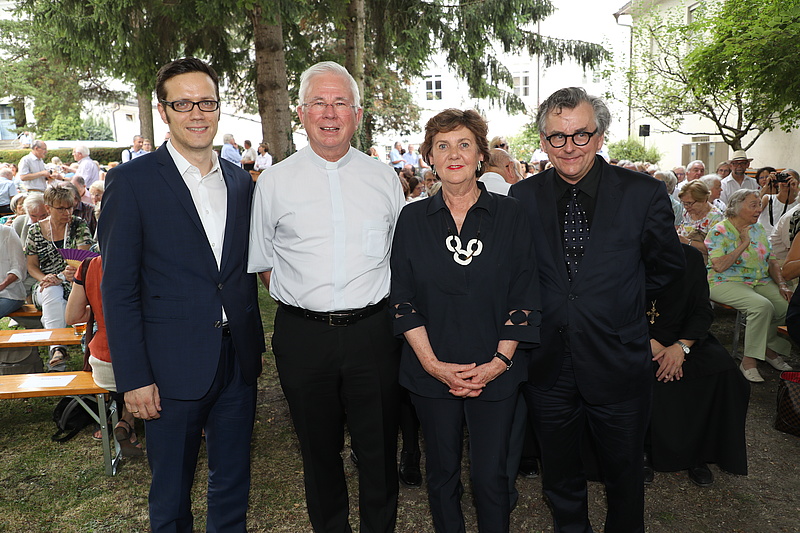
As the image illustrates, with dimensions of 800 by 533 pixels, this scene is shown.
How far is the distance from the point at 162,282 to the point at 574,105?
6.28 ft

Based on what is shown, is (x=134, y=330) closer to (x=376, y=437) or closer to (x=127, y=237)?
(x=127, y=237)

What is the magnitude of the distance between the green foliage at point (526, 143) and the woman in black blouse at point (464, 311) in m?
28.1

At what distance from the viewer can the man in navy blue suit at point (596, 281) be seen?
8.45ft

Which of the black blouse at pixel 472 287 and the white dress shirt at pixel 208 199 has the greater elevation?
the white dress shirt at pixel 208 199

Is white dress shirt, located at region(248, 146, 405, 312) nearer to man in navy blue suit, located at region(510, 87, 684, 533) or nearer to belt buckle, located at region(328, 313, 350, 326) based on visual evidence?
belt buckle, located at region(328, 313, 350, 326)

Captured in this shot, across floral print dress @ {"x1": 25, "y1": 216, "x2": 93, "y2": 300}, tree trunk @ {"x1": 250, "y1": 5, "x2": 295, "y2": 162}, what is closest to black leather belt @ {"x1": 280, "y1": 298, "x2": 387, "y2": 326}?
floral print dress @ {"x1": 25, "y1": 216, "x2": 93, "y2": 300}

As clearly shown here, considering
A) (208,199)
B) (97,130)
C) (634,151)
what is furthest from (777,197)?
(97,130)

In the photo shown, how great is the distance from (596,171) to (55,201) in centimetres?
538

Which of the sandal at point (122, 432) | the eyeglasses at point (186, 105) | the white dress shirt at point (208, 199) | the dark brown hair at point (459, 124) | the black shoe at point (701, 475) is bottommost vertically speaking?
the black shoe at point (701, 475)

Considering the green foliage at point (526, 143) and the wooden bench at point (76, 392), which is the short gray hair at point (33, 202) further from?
the green foliage at point (526, 143)

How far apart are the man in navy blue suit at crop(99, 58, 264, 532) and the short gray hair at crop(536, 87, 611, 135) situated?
144 centimetres

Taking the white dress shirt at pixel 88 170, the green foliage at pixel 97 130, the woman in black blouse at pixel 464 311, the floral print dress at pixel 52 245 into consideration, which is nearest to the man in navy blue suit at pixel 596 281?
the woman in black blouse at pixel 464 311

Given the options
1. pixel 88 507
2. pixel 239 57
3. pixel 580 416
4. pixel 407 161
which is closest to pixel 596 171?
pixel 580 416

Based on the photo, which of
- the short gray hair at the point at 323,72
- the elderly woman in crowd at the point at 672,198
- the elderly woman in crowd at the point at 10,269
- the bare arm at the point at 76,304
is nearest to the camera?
the short gray hair at the point at 323,72
